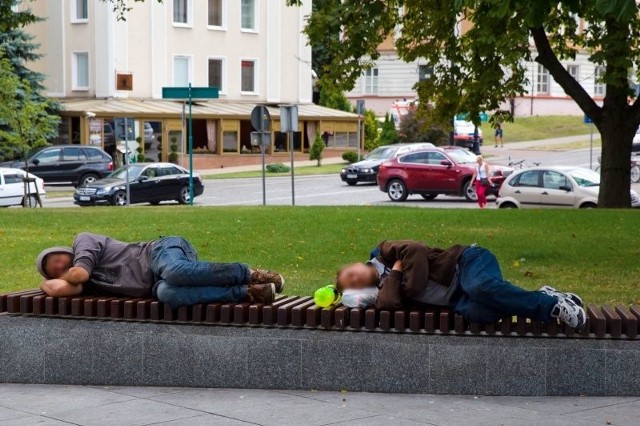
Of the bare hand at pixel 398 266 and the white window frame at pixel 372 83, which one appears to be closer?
the bare hand at pixel 398 266

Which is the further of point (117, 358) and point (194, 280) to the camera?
point (117, 358)

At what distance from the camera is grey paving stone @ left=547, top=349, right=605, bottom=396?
24.9 ft

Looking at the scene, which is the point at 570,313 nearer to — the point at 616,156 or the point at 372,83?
the point at 616,156

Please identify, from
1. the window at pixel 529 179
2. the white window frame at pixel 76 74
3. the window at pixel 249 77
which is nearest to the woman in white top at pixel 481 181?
the window at pixel 529 179

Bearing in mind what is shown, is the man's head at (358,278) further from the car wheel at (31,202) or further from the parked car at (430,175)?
the parked car at (430,175)

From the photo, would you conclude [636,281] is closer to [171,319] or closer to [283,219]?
[171,319]

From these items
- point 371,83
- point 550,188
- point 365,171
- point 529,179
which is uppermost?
point 371,83

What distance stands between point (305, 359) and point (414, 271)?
92 cm

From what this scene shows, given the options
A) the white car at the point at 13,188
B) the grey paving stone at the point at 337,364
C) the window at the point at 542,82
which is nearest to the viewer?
the grey paving stone at the point at 337,364

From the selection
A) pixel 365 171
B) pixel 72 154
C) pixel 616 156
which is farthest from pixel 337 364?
pixel 72 154

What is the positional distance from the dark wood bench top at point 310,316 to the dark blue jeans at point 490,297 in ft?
0.24

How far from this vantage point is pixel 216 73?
62.5 m

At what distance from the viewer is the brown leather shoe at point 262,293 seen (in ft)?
26.9

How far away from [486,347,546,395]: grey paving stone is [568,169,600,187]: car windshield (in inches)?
944
